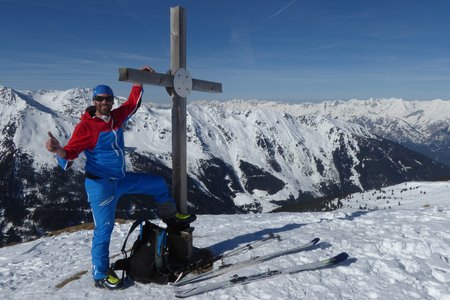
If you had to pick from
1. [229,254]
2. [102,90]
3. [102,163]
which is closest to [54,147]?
[102,163]

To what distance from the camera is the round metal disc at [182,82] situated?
1045 centimetres

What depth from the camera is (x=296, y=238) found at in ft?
40.6

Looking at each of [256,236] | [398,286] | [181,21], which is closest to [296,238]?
[256,236]

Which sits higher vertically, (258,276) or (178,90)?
(178,90)

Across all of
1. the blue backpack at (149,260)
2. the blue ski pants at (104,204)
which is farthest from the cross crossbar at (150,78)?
the blue backpack at (149,260)

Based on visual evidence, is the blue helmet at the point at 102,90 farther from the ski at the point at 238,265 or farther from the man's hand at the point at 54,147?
the ski at the point at 238,265

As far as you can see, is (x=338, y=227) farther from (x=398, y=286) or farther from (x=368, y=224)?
(x=398, y=286)

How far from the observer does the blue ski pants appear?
9.22 m

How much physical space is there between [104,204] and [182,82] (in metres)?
3.81

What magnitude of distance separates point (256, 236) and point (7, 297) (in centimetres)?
740

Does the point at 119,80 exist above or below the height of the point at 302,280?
above

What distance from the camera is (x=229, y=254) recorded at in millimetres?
11266

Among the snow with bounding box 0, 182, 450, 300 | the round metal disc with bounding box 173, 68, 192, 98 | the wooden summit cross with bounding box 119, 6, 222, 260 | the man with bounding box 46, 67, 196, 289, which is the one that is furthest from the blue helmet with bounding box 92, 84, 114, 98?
the snow with bounding box 0, 182, 450, 300

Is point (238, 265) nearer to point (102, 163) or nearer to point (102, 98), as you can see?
point (102, 163)
